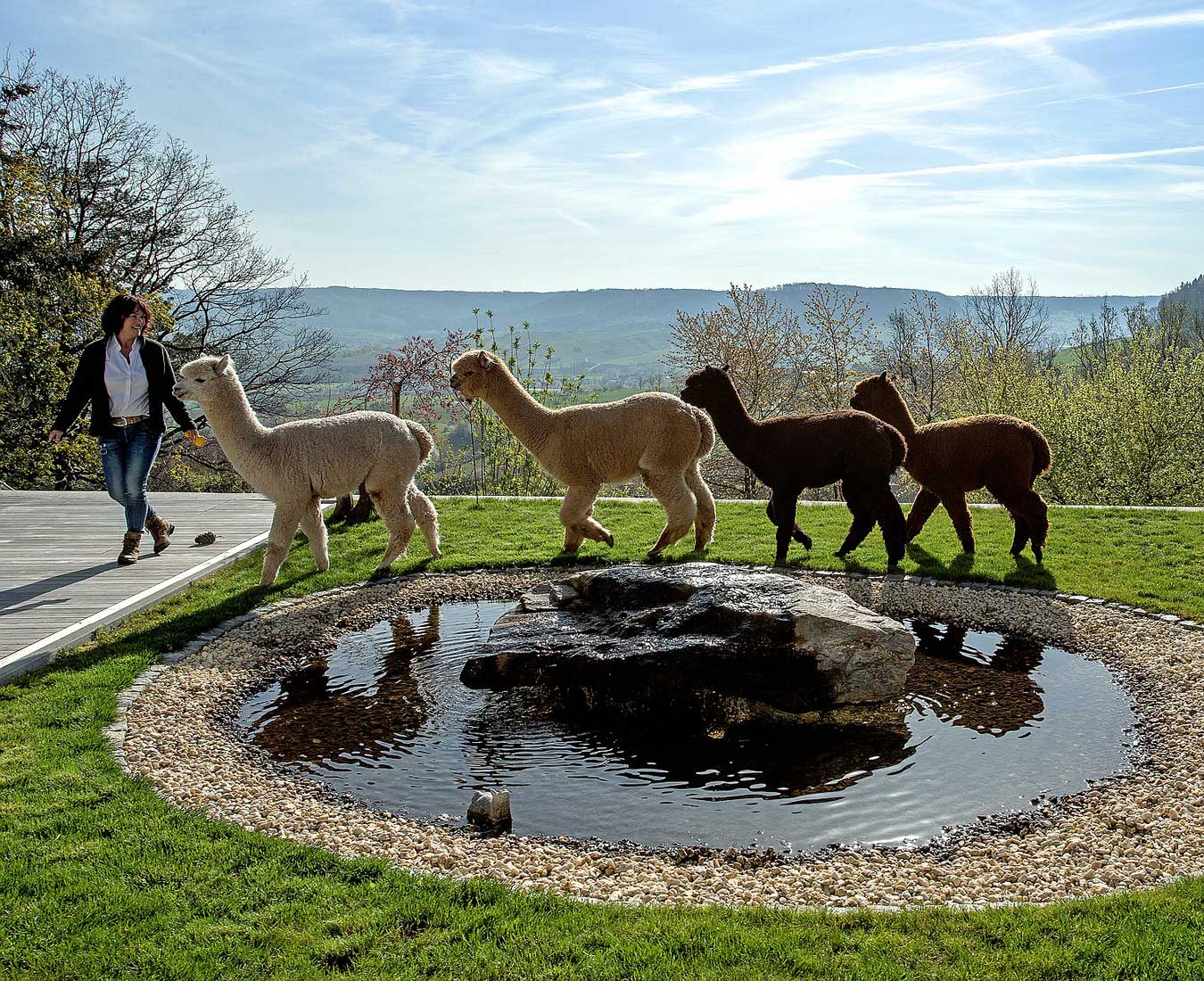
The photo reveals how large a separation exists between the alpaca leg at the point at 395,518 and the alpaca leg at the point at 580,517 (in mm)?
1496

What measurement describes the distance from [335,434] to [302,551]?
2245mm

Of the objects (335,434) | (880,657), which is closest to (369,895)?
(880,657)

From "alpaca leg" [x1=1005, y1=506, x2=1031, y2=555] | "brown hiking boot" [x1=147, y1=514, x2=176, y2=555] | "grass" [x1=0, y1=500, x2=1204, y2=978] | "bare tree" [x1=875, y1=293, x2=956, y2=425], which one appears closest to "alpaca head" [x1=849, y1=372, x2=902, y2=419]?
"alpaca leg" [x1=1005, y1=506, x2=1031, y2=555]

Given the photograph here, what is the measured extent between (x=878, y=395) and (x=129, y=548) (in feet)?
24.2

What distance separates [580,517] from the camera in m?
9.34

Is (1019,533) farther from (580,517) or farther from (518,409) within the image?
(518,409)

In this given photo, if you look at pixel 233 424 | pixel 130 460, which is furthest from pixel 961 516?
pixel 130 460

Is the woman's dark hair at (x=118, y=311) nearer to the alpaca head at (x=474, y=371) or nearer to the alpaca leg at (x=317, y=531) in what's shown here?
the alpaca leg at (x=317, y=531)

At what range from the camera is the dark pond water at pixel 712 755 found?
14.9 ft

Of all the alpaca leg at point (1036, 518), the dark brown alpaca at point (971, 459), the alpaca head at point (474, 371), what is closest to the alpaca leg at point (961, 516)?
the dark brown alpaca at point (971, 459)

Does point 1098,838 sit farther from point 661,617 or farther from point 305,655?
point 305,655

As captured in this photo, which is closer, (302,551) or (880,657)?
(880,657)

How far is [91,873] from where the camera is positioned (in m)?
3.73

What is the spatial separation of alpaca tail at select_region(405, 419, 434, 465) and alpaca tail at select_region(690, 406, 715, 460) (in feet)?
8.29
